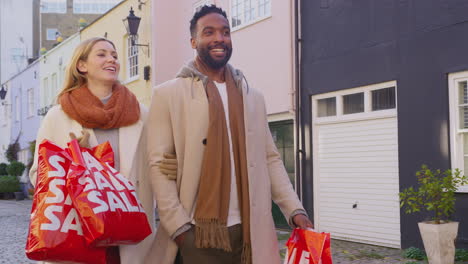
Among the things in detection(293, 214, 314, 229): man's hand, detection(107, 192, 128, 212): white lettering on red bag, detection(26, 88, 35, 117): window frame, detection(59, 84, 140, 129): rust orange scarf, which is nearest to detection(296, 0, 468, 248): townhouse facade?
detection(293, 214, 314, 229): man's hand

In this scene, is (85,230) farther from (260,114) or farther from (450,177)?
(450,177)

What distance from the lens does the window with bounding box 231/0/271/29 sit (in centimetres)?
1373

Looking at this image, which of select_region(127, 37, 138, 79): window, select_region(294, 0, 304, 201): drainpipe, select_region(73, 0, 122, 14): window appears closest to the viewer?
select_region(294, 0, 304, 201): drainpipe

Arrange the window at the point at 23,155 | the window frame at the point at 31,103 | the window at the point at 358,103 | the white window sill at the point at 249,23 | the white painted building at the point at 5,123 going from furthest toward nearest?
1. the white painted building at the point at 5,123
2. the window at the point at 23,155
3. the window frame at the point at 31,103
4. the white window sill at the point at 249,23
5. the window at the point at 358,103

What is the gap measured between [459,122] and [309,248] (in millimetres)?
6846

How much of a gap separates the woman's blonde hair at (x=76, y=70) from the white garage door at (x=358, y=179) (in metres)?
7.81

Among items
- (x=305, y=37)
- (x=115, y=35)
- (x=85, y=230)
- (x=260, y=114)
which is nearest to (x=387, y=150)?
(x=305, y=37)

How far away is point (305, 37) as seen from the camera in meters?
12.4

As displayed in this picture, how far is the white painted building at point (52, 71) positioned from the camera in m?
27.5

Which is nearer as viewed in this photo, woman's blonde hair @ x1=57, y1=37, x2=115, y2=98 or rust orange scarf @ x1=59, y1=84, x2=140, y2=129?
rust orange scarf @ x1=59, y1=84, x2=140, y2=129

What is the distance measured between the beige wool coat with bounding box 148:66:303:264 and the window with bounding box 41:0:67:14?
40793 millimetres

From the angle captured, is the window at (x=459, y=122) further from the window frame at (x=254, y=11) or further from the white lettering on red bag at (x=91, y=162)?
the white lettering on red bag at (x=91, y=162)

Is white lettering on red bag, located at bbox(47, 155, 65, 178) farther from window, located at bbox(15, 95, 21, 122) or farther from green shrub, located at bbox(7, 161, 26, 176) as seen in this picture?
window, located at bbox(15, 95, 21, 122)

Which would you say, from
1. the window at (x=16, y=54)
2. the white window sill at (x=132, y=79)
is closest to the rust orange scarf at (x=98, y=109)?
the white window sill at (x=132, y=79)
